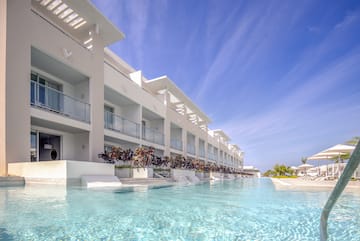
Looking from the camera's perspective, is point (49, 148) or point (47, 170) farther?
point (49, 148)

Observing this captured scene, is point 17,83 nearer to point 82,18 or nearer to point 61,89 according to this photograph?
point 61,89

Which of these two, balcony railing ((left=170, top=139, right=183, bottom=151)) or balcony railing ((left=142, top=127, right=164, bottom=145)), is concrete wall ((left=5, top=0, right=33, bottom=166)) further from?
balcony railing ((left=170, top=139, right=183, bottom=151))

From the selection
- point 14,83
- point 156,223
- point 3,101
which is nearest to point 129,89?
point 14,83

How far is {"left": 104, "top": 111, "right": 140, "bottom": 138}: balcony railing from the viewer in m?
15.2

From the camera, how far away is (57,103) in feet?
37.5

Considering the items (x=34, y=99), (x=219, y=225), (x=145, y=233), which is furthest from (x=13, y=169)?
(x=219, y=225)

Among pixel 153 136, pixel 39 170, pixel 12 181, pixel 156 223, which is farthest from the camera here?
pixel 153 136

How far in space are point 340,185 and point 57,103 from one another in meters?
12.3

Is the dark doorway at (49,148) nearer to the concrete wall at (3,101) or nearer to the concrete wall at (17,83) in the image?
the concrete wall at (17,83)

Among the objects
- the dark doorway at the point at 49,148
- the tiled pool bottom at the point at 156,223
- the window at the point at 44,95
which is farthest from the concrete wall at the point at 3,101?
the dark doorway at the point at 49,148

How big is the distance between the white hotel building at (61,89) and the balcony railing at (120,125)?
0.23 ft

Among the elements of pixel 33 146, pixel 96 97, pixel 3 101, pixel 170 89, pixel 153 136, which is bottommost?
pixel 33 146

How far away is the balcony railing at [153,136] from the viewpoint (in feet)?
63.4

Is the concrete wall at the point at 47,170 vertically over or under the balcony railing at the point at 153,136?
under
